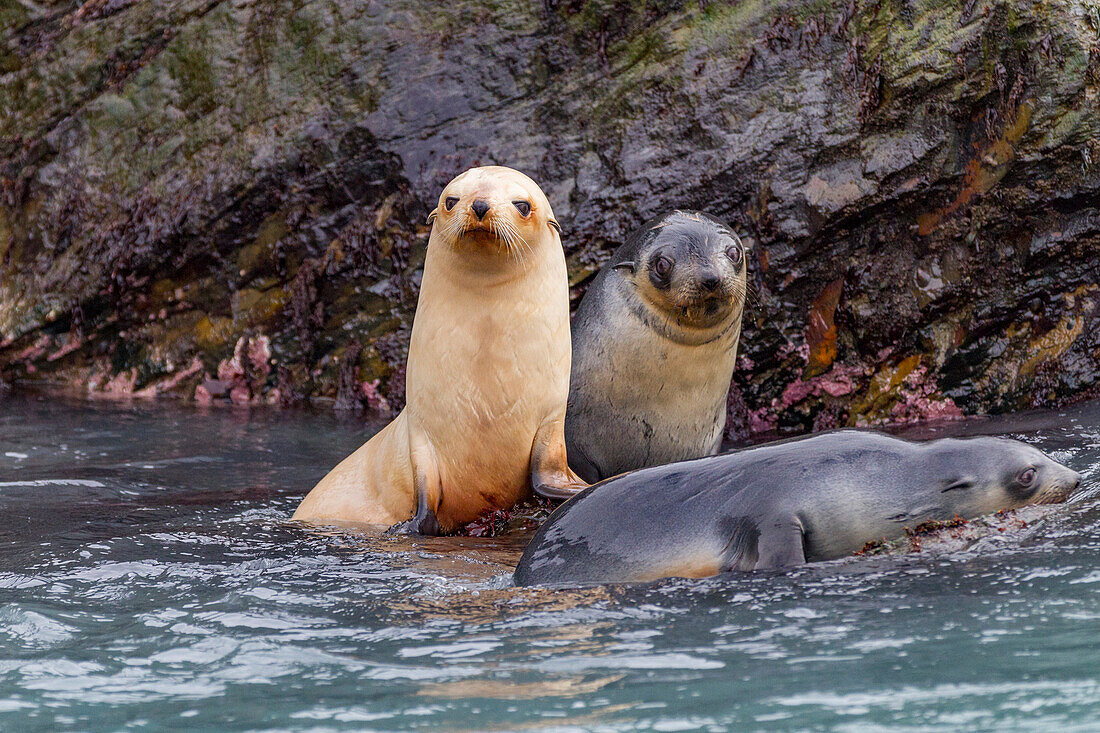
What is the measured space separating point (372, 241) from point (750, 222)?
2827 mm

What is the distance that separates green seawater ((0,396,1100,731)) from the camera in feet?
8.51

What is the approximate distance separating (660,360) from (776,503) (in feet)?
6.89

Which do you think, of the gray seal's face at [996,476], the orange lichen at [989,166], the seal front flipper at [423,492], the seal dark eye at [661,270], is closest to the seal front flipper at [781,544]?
the gray seal's face at [996,476]

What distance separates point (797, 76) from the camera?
25.0ft

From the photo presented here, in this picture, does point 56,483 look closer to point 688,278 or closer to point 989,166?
point 688,278

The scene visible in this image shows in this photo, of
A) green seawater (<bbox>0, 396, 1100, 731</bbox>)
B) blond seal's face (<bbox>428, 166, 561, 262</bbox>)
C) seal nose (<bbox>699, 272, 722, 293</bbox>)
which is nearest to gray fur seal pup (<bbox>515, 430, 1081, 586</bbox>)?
green seawater (<bbox>0, 396, 1100, 731</bbox>)

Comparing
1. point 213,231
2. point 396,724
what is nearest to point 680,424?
point 396,724

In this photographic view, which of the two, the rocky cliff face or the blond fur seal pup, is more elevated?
the rocky cliff face

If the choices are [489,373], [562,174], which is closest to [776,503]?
[489,373]

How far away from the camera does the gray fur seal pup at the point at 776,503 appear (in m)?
3.82

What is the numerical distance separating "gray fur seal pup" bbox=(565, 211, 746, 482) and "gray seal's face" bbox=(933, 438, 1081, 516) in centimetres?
178

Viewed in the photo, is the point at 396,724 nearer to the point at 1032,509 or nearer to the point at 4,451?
the point at 1032,509

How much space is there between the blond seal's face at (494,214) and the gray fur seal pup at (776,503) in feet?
4.17

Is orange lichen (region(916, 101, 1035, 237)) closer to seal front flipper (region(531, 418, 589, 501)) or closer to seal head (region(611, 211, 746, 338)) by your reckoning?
seal head (region(611, 211, 746, 338))
